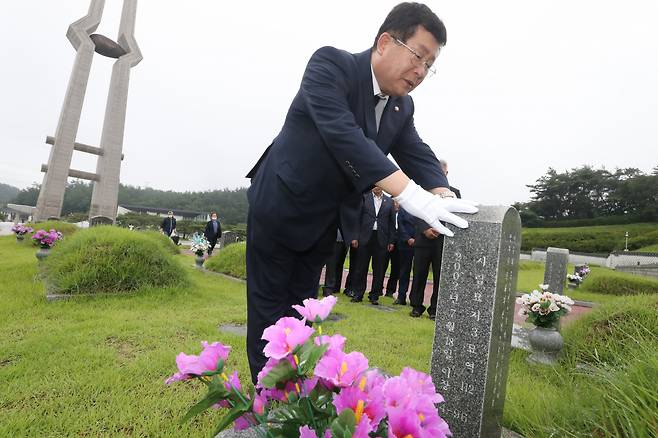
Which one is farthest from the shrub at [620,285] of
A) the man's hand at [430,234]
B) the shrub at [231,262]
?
the shrub at [231,262]

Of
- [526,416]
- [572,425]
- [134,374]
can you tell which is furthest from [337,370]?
[134,374]

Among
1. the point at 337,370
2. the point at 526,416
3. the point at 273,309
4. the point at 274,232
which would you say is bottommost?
the point at 526,416

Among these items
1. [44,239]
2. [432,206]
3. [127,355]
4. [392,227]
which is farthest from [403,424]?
[44,239]

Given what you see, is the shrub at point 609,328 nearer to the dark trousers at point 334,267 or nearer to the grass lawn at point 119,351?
the grass lawn at point 119,351

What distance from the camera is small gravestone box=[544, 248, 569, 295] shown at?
21.1 feet

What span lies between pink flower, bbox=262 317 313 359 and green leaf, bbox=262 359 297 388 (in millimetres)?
29

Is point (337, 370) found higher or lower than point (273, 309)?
higher

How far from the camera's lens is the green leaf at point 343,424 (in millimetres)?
723

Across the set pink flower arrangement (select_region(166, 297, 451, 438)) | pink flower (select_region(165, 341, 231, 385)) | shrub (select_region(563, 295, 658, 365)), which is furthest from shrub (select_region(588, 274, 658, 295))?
pink flower (select_region(165, 341, 231, 385))

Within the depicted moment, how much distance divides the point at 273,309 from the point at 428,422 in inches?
50.8

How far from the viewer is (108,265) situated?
5543 millimetres

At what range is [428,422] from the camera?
2.68ft

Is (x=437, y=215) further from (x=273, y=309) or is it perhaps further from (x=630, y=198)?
(x=630, y=198)

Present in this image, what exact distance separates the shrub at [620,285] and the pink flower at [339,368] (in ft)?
44.2
